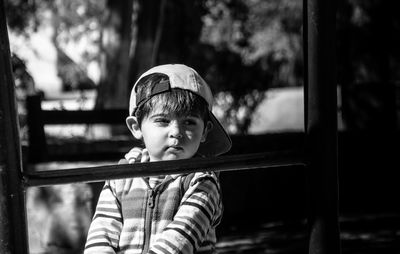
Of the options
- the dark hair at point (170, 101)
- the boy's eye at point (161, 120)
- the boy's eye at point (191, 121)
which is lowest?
the boy's eye at point (191, 121)

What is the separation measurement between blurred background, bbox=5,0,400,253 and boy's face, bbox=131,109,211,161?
0.35 meters

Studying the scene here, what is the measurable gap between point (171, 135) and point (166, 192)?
0.15 m

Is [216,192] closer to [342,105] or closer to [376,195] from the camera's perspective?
[376,195]

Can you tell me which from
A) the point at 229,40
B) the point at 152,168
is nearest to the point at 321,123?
the point at 152,168

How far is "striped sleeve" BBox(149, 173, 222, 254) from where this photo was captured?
6.04ft

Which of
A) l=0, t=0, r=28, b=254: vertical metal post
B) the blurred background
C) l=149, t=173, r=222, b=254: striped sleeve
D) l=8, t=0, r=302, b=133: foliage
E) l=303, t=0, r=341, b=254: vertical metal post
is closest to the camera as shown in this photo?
l=0, t=0, r=28, b=254: vertical metal post

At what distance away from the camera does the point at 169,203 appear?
1927 millimetres

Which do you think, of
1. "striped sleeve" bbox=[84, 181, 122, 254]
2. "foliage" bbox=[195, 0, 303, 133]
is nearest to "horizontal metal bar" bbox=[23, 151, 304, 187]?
"striped sleeve" bbox=[84, 181, 122, 254]

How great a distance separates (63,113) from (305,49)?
4.46 metres

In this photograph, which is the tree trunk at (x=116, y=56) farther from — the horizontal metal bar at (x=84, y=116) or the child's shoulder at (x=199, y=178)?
the child's shoulder at (x=199, y=178)

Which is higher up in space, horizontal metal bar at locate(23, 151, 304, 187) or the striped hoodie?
horizontal metal bar at locate(23, 151, 304, 187)

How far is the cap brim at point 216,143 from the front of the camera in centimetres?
216

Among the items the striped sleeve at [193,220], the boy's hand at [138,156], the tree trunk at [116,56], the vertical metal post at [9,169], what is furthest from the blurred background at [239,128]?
the vertical metal post at [9,169]

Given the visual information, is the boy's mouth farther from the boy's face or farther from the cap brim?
the cap brim
